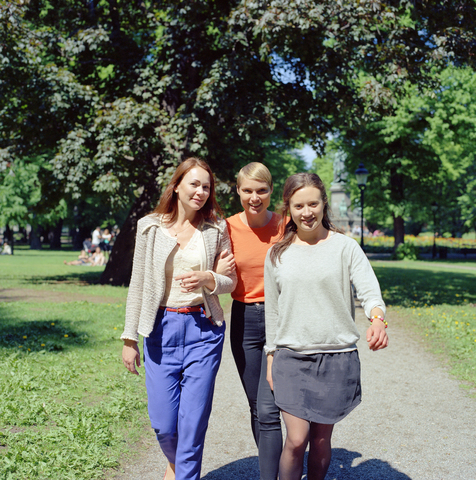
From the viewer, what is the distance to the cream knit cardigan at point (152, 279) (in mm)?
2805

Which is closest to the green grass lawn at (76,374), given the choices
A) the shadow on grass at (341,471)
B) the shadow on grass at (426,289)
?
the shadow on grass at (426,289)

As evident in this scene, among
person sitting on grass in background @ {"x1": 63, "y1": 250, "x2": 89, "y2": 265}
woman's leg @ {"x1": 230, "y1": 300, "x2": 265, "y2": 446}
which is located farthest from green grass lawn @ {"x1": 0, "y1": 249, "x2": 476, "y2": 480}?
person sitting on grass in background @ {"x1": 63, "y1": 250, "x2": 89, "y2": 265}

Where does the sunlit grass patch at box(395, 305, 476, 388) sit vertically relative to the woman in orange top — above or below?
below

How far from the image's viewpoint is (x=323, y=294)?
2590 millimetres

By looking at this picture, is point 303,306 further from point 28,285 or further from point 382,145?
point 382,145

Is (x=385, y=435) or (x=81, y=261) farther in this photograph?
(x=81, y=261)

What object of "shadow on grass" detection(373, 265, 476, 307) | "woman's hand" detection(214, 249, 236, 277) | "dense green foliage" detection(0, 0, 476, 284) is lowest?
"shadow on grass" detection(373, 265, 476, 307)

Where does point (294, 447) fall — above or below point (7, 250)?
A: above

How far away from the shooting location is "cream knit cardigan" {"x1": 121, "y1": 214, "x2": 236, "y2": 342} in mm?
2805

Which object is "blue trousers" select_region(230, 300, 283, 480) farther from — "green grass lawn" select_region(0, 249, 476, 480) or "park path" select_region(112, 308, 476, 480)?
"green grass lawn" select_region(0, 249, 476, 480)

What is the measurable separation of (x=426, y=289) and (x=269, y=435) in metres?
13.1

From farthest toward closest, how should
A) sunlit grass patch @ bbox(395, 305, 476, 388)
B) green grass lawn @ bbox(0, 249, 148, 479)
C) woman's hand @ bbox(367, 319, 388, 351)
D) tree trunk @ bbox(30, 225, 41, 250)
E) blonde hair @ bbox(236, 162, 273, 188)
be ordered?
1. tree trunk @ bbox(30, 225, 41, 250)
2. sunlit grass patch @ bbox(395, 305, 476, 388)
3. green grass lawn @ bbox(0, 249, 148, 479)
4. blonde hair @ bbox(236, 162, 273, 188)
5. woman's hand @ bbox(367, 319, 388, 351)

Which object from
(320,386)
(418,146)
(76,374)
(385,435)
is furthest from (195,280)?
(418,146)

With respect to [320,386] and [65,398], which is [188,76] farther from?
[320,386]
